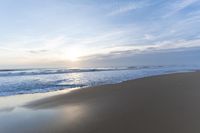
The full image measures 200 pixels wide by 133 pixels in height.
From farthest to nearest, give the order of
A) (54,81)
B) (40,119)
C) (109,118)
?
(54,81) → (40,119) → (109,118)

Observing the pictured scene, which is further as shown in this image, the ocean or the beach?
the ocean

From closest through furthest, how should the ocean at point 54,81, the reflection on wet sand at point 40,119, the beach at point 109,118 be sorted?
the beach at point 109,118 → the reflection on wet sand at point 40,119 → the ocean at point 54,81

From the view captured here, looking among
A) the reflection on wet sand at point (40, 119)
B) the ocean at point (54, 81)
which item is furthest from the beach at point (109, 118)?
the ocean at point (54, 81)

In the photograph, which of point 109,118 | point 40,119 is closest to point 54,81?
point 40,119

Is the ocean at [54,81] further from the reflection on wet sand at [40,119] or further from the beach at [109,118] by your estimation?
the beach at [109,118]

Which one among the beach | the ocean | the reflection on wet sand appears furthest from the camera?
the ocean

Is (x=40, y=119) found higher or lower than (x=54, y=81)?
lower

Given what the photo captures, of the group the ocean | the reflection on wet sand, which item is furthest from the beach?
the ocean

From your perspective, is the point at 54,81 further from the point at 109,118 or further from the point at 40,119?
the point at 109,118

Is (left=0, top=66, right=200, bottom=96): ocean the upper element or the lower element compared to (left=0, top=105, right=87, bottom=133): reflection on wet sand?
A: upper

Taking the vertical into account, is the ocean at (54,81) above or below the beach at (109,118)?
above

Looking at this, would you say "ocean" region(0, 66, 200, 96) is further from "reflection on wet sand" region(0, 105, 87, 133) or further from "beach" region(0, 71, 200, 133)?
"beach" region(0, 71, 200, 133)

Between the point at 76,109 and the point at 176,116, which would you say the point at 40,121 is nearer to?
the point at 76,109

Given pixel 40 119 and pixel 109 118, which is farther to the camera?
pixel 40 119
